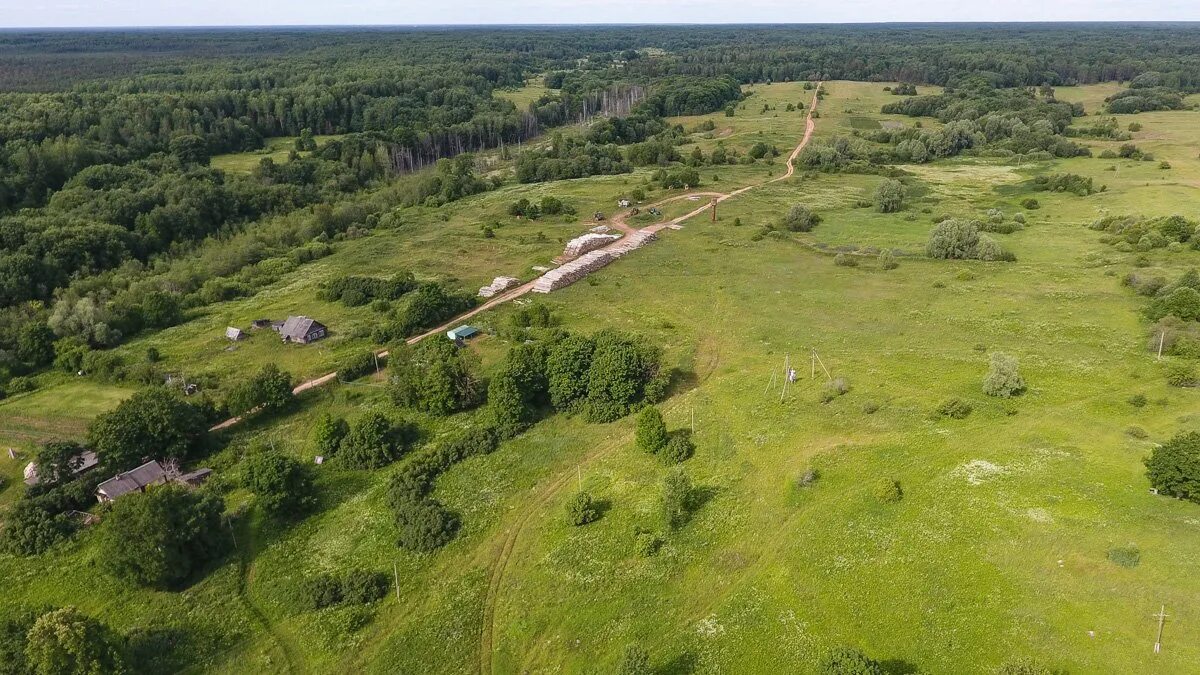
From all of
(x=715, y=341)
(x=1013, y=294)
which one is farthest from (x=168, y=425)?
(x=1013, y=294)

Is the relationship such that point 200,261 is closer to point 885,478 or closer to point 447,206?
point 447,206

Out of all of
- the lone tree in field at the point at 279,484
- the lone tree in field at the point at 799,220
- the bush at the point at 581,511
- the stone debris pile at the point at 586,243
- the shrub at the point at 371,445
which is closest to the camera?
the bush at the point at 581,511

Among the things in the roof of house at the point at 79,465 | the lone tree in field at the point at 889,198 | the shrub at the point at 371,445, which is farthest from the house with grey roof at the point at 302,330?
the lone tree in field at the point at 889,198

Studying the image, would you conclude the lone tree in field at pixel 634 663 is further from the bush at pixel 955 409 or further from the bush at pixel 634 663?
the bush at pixel 955 409

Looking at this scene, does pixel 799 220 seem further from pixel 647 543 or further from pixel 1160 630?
pixel 1160 630

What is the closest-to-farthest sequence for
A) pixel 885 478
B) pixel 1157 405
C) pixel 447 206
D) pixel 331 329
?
pixel 885 478 → pixel 1157 405 → pixel 331 329 → pixel 447 206

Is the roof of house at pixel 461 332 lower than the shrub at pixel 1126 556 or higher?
higher

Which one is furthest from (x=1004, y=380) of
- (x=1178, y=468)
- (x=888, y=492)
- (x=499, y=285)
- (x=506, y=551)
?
(x=499, y=285)
